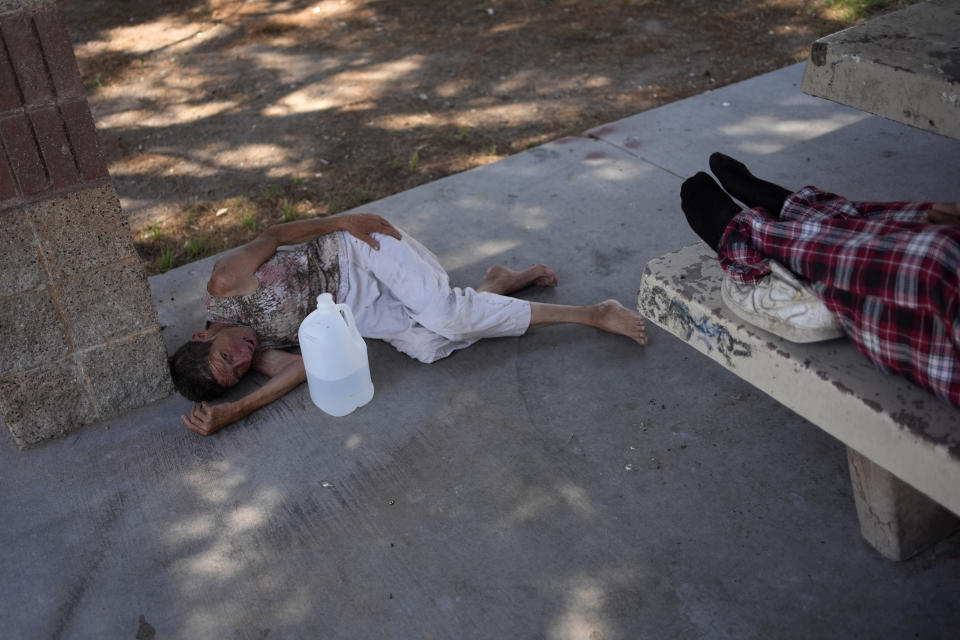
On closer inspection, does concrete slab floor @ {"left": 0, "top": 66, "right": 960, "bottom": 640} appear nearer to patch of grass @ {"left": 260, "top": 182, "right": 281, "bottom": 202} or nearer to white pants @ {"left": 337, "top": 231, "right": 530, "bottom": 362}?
white pants @ {"left": 337, "top": 231, "right": 530, "bottom": 362}

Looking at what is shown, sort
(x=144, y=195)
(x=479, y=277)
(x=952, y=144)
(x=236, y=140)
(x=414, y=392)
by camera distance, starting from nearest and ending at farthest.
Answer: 1. (x=414, y=392)
2. (x=479, y=277)
3. (x=952, y=144)
4. (x=144, y=195)
5. (x=236, y=140)

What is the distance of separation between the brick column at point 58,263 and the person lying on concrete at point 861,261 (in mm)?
1951

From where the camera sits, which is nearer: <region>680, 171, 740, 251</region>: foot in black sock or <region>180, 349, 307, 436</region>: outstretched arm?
<region>680, 171, 740, 251</region>: foot in black sock

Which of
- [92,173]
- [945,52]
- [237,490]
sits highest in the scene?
[945,52]

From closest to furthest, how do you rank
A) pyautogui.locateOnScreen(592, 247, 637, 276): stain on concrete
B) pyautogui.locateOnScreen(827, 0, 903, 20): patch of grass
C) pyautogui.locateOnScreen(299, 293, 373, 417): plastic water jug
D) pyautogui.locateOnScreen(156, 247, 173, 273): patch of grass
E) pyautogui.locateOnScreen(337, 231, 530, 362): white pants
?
pyautogui.locateOnScreen(299, 293, 373, 417): plastic water jug < pyautogui.locateOnScreen(337, 231, 530, 362): white pants < pyautogui.locateOnScreen(592, 247, 637, 276): stain on concrete < pyautogui.locateOnScreen(156, 247, 173, 273): patch of grass < pyautogui.locateOnScreen(827, 0, 903, 20): patch of grass

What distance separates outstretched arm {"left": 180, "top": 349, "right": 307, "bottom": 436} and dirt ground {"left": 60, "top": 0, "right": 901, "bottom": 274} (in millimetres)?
1247

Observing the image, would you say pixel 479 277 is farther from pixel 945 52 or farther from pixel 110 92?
pixel 110 92

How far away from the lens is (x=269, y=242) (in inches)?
124

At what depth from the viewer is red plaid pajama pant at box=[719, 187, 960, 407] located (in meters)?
1.93

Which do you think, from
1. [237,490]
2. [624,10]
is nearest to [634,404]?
[237,490]

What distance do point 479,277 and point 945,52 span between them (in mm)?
1948

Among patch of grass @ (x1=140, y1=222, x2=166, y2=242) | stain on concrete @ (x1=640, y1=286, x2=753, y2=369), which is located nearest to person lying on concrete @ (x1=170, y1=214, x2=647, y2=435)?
stain on concrete @ (x1=640, y1=286, x2=753, y2=369)

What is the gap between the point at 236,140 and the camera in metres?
5.38

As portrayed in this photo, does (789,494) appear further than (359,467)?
No
